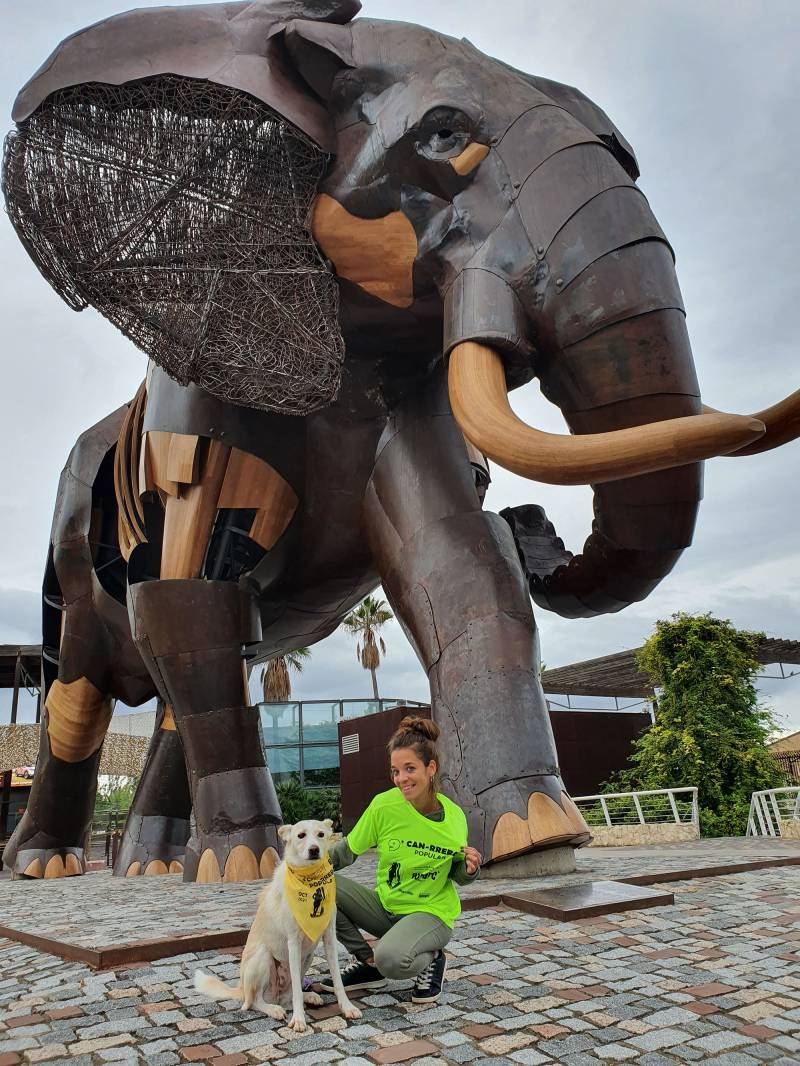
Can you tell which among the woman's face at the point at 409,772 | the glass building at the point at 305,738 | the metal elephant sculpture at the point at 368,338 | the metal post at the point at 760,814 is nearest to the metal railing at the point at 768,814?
the metal post at the point at 760,814

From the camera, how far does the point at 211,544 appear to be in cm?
537

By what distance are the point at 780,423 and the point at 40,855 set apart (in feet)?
23.0

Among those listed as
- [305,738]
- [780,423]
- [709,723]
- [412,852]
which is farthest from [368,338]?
[305,738]

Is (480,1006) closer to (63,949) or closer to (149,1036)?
(149,1036)

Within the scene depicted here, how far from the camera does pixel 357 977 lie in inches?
96.6

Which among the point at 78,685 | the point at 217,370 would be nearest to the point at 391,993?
the point at 217,370

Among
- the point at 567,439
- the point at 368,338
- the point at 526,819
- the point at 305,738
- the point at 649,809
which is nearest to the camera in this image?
the point at 567,439

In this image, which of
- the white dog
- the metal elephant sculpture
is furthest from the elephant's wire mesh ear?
the white dog

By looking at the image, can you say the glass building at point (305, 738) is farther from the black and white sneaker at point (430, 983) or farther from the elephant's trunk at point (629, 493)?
the black and white sneaker at point (430, 983)

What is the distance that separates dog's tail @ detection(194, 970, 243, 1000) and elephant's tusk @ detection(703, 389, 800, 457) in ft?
9.07

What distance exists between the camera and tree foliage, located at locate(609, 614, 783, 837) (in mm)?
11711

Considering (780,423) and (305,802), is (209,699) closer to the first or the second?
(780,423)

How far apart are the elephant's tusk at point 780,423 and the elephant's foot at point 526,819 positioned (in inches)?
65.0

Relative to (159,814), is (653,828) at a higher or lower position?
lower
